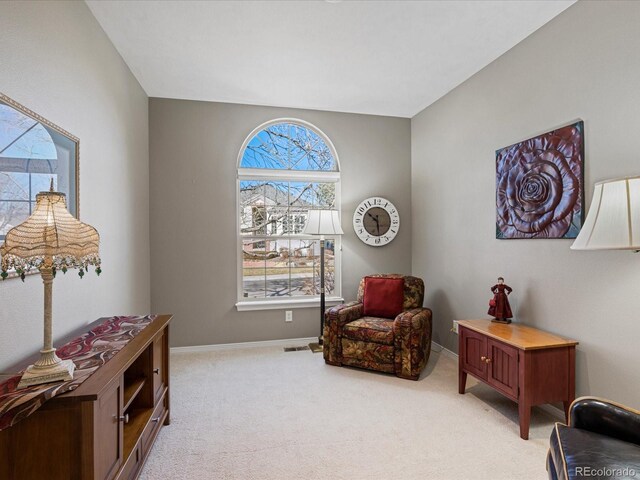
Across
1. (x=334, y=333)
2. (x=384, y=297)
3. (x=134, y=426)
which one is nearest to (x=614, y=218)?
(x=384, y=297)

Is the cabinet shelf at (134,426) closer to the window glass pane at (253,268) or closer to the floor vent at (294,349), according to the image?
the floor vent at (294,349)

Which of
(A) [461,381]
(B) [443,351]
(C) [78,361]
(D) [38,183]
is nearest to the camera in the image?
(C) [78,361]

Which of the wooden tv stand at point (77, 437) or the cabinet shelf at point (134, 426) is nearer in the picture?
the wooden tv stand at point (77, 437)

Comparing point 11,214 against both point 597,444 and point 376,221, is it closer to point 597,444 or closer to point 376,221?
point 597,444

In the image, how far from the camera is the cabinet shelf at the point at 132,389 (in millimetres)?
1631

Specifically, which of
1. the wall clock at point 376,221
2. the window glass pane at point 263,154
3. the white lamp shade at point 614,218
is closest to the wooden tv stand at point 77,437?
the white lamp shade at point 614,218

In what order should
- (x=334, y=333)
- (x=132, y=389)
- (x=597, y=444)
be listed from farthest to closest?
(x=334, y=333)
(x=132, y=389)
(x=597, y=444)

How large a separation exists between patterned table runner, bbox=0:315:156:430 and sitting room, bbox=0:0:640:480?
0.01m

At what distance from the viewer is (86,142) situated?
7.18ft

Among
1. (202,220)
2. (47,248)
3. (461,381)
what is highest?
(202,220)

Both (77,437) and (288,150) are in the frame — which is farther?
(288,150)

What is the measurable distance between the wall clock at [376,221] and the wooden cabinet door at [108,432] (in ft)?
10.3

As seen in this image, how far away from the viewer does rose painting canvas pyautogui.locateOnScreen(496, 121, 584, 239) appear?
88.0 inches

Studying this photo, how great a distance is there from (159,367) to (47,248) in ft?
4.26
